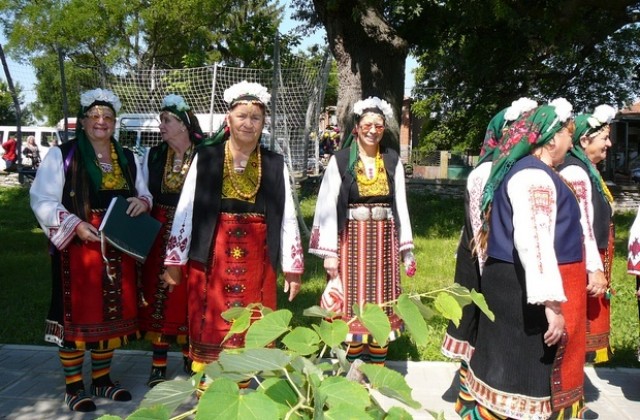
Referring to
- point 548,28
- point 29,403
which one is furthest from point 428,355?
point 548,28

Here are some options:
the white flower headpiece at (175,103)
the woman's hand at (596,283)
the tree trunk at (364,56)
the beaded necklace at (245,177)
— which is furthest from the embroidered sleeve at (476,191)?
the tree trunk at (364,56)

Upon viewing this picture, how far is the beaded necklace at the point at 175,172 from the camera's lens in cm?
435

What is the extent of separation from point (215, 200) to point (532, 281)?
1686 millimetres

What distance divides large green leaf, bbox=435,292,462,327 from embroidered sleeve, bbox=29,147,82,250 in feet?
9.22

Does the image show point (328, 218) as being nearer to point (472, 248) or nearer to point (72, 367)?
point (472, 248)

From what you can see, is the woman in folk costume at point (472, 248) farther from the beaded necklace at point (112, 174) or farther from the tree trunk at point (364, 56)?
the tree trunk at point (364, 56)

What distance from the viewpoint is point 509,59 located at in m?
13.9

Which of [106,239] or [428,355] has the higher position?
[106,239]

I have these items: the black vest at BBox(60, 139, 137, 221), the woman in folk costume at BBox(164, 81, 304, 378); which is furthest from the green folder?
the woman in folk costume at BBox(164, 81, 304, 378)

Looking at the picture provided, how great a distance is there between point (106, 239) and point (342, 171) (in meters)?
1.52

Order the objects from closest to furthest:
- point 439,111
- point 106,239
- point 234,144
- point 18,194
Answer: point 234,144, point 106,239, point 18,194, point 439,111

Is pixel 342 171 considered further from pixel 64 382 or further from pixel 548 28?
pixel 548 28

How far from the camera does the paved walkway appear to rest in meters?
3.98

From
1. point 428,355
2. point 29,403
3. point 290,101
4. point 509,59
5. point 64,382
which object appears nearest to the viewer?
point 29,403
